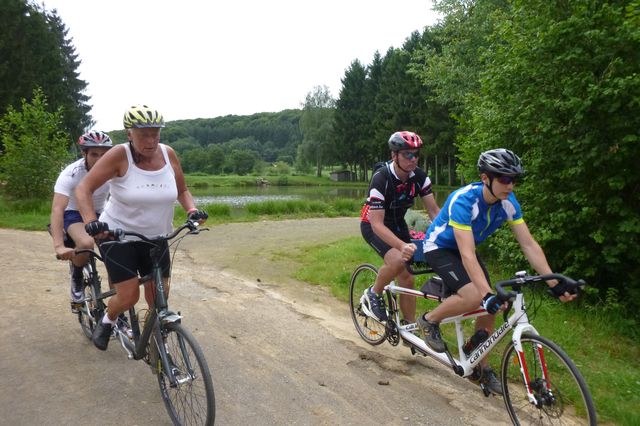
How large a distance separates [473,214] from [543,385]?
1264mm

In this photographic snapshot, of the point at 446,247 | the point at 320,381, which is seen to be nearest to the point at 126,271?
the point at 320,381

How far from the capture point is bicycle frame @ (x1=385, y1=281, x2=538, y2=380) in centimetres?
324

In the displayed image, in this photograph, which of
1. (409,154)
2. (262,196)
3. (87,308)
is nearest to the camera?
(409,154)

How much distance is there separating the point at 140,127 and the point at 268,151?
423 feet

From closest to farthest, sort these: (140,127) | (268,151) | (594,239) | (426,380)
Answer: (140,127) < (426,380) < (594,239) < (268,151)

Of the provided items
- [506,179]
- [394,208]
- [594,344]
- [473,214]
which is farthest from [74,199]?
[594,344]

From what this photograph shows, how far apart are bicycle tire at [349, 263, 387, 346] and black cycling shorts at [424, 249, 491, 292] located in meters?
1.22

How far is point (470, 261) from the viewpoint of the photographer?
346cm

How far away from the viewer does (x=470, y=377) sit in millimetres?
3816

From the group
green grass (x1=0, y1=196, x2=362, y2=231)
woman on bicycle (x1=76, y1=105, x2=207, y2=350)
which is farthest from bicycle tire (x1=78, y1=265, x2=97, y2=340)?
green grass (x1=0, y1=196, x2=362, y2=231)

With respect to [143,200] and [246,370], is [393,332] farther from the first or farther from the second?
[143,200]

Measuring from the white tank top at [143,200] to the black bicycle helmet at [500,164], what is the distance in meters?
2.39

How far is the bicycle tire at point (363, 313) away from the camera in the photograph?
4996 mm

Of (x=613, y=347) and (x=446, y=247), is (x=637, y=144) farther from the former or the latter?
(x=446, y=247)
